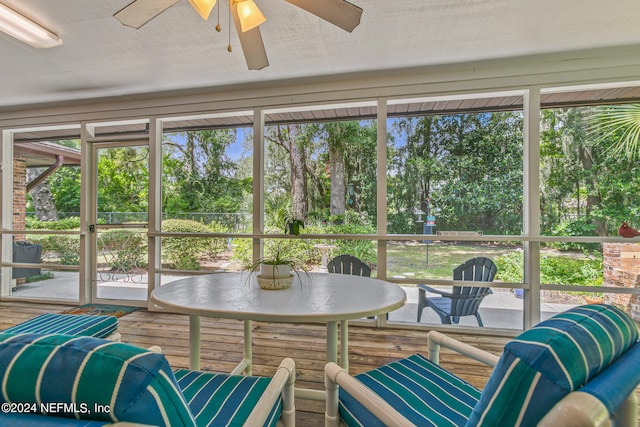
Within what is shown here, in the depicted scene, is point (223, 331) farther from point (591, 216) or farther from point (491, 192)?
point (591, 216)

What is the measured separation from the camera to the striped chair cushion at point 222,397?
0.99 m

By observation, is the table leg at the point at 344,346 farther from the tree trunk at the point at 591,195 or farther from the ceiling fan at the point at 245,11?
the tree trunk at the point at 591,195

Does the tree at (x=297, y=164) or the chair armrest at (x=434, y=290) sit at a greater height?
the tree at (x=297, y=164)

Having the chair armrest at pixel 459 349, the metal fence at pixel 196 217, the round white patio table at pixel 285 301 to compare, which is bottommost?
the chair armrest at pixel 459 349

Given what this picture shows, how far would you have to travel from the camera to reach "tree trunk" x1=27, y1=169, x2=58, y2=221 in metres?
4.01

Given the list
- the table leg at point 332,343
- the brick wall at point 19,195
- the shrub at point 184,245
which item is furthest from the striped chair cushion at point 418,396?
the brick wall at point 19,195

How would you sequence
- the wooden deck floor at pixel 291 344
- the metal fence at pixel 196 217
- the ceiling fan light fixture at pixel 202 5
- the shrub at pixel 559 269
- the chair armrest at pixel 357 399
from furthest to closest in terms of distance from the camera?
the metal fence at pixel 196 217
the shrub at pixel 559 269
the wooden deck floor at pixel 291 344
the ceiling fan light fixture at pixel 202 5
the chair armrest at pixel 357 399

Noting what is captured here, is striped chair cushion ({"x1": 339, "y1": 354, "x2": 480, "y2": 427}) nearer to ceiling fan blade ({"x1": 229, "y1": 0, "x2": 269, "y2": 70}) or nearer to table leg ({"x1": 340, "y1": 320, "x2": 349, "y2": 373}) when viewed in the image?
table leg ({"x1": 340, "y1": 320, "x2": 349, "y2": 373})

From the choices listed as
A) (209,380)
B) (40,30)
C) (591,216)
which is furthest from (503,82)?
(40,30)

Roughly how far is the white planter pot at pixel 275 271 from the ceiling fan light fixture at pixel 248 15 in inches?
50.3

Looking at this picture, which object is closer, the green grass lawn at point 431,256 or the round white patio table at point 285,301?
the round white patio table at point 285,301

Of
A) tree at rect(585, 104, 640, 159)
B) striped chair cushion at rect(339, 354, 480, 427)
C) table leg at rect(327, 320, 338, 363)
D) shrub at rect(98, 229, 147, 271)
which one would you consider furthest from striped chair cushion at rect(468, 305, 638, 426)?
shrub at rect(98, 229, 147, 271)

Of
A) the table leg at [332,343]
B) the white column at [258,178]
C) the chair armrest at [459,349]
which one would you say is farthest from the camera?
the white column at [258,178]

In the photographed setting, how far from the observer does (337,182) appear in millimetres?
3281
